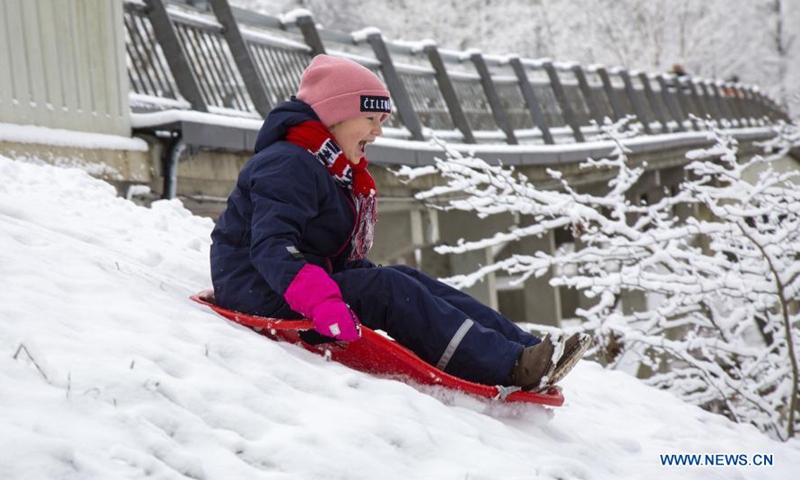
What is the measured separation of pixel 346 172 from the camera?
4121 mm

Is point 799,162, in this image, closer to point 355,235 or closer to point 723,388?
point 723,388

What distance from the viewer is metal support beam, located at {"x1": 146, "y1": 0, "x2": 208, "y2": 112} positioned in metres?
7.96

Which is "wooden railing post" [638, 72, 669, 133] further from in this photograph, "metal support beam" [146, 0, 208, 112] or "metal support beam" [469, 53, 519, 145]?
"metal support beam" [146, 0, 208, 112]

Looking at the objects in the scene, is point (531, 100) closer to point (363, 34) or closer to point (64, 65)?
point (363, 34)

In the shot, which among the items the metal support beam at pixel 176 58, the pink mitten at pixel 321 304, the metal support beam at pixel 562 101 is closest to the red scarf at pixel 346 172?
the pink mitten at pixel 321 304

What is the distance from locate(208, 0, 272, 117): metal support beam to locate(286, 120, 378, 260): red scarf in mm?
4628

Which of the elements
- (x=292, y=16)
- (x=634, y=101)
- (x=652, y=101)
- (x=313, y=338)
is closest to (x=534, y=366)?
(x=313, y=338)

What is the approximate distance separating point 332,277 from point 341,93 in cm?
71

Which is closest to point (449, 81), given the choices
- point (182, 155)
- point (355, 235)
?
point (182, 155)

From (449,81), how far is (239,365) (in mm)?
9974

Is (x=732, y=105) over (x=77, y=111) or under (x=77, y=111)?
over

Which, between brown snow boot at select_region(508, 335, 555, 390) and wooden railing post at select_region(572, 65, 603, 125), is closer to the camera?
brown snow boot at select_region(508, 335, 555, 390)

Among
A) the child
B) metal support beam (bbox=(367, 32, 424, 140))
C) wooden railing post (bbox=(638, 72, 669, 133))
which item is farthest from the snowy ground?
wooden railing post (bbox=(638, 72, 669, 133))

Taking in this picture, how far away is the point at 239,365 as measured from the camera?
11.0 ft
